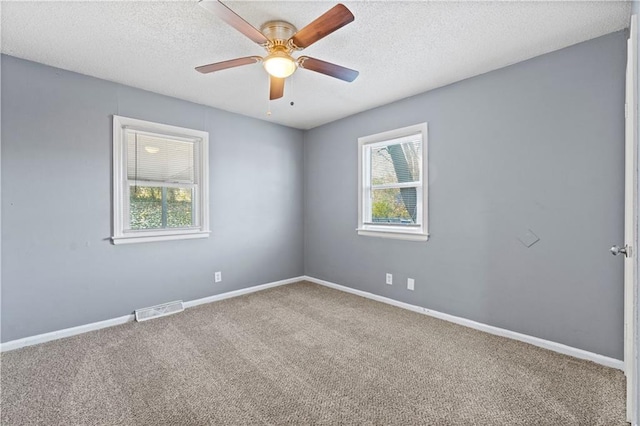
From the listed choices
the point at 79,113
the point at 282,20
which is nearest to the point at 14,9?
the point at 79,113

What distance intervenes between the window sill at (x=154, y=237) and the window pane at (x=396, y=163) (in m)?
2.29

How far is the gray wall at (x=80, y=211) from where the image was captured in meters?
2.49

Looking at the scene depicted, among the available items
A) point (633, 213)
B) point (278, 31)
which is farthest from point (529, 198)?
point (278, 31)

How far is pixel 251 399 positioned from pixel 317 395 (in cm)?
41

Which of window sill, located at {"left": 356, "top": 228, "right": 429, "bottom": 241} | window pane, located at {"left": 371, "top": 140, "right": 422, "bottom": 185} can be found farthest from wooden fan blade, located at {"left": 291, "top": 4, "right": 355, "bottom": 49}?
window sill, located at {"left": 356, "top": 228, "right": 429, "bottom": 241}

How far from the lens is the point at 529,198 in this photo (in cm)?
252

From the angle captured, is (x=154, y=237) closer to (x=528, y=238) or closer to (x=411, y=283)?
(x=411, y=283)

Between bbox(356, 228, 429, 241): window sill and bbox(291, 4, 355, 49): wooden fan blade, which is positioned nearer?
bbox(291, 4, 355, 49): wooden fan blade

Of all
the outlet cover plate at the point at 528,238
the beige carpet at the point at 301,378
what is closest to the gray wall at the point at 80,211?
the beige carpet at the point at 301,378

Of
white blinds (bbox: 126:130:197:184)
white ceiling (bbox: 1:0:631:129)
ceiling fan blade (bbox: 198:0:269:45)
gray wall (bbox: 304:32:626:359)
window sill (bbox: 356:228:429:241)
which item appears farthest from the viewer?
window sill (bbox: 356:228:429:241)

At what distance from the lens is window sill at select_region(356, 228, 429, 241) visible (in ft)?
10.7

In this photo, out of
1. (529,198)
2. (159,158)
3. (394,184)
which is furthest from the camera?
(394,184)

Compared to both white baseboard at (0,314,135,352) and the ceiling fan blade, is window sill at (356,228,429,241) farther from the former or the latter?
white baseboard at (0,314,135,352)

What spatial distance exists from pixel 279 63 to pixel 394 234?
2.28 m
